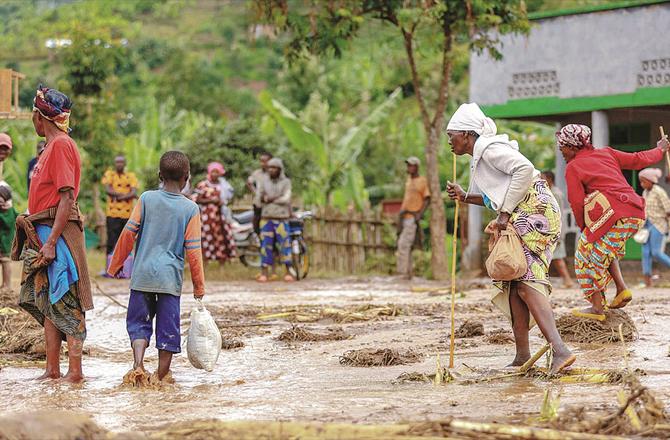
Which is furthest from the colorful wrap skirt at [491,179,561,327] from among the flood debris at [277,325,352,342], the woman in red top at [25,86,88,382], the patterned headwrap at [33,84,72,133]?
the patterned headwrap at [33,84,72,133]

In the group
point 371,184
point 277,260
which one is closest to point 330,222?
point 277,260

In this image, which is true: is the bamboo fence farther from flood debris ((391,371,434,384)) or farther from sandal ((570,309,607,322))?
flood debris ((391,371,434,384))

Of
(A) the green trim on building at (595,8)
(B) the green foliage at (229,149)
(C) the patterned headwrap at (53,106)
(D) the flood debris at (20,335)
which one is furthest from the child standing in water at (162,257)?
(B) the green foliage at (229,149)

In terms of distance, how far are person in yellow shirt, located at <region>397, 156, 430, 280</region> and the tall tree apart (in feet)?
0.72

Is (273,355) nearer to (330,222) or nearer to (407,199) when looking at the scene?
(407,199)

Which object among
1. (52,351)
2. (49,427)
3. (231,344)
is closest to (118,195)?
(231,344)

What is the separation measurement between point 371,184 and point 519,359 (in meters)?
19.9

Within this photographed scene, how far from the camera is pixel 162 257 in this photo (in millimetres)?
6656

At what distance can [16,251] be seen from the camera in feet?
23.0

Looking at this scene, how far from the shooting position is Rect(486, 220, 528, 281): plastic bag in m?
6.52

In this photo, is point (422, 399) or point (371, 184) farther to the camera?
point (371, 184)

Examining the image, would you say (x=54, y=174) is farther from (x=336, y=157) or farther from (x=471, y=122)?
(x=336, y=157)

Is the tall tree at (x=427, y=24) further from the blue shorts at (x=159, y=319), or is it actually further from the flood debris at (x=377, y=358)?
the blue shorts at (x=159, y=319)

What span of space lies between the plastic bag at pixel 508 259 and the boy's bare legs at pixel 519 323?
0.97ft
